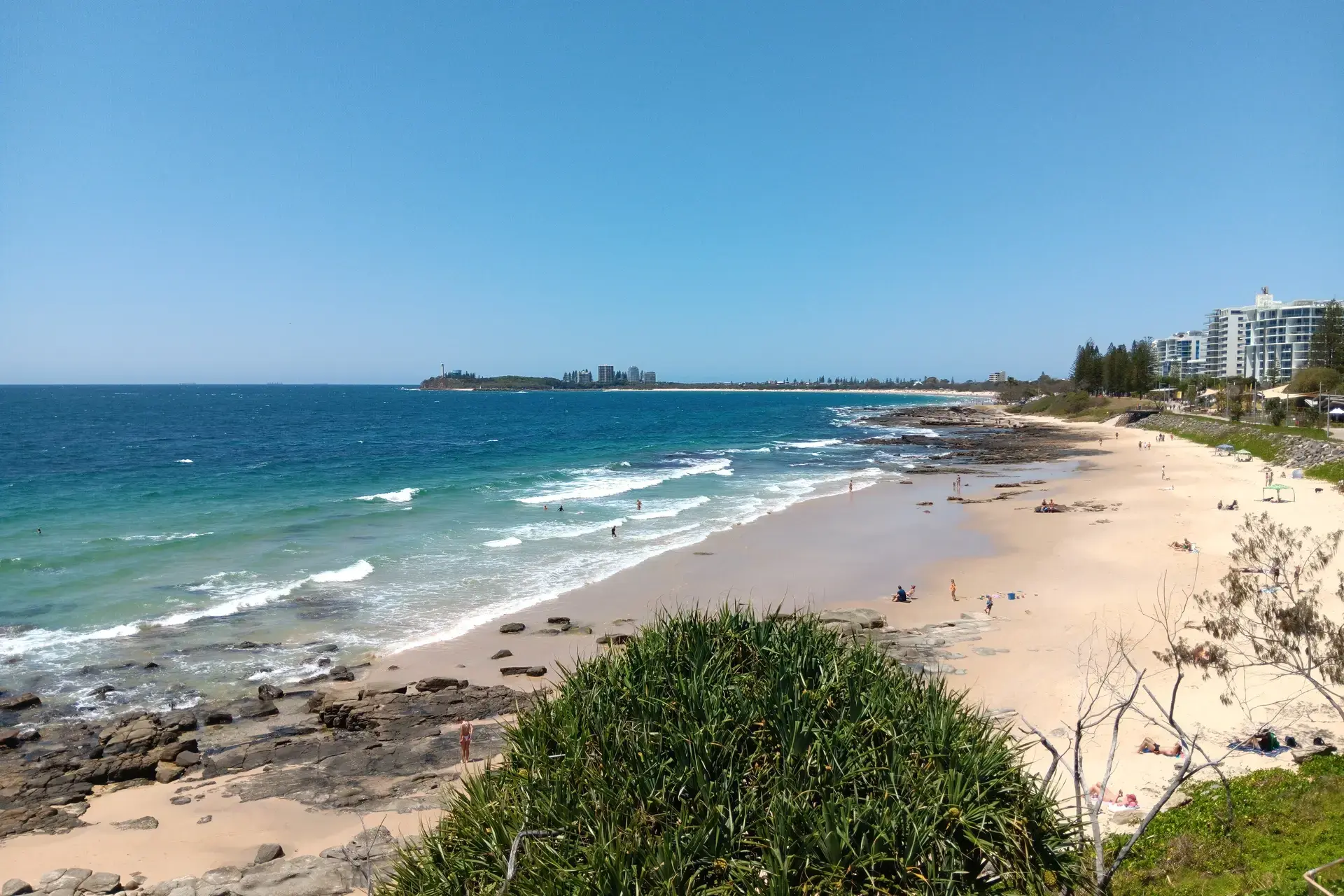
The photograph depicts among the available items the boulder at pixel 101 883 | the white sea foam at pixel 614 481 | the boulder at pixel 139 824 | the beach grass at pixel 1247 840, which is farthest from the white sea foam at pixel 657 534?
the beach grass at pixel 1247 840

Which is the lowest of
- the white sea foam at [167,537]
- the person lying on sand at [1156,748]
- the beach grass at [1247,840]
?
the white sea foam at [167,537]

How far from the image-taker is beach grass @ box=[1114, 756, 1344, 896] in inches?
307

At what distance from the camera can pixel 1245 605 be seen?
67.7ft

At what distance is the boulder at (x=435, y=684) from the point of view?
17969 millimetres

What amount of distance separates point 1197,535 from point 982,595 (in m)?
12.5

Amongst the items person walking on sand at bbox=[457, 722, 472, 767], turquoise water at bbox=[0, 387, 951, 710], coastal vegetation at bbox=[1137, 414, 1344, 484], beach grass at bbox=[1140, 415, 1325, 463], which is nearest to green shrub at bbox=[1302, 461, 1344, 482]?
coastal vegetation at bbox=[1137, 414, 1344, 484]

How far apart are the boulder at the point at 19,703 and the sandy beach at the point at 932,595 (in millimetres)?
5433

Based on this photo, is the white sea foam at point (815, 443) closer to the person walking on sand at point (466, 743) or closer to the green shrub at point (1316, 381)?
the green shrub at point (1316, 381)

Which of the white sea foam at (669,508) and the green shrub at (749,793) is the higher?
the green shrub at (749,793)

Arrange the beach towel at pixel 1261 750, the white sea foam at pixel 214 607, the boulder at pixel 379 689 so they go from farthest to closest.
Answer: the white sea foam at pixel 214 607 < the boulder at pixel 379 689 < the beach towel at pixel 1261 750

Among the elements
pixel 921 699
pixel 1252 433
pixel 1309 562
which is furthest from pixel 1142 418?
pixel 921 699

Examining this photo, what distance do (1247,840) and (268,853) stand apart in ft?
42.1

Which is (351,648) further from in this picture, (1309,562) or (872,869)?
(1309,562)

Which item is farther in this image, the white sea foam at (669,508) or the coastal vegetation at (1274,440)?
the coastal vegetation at (1274,440)
